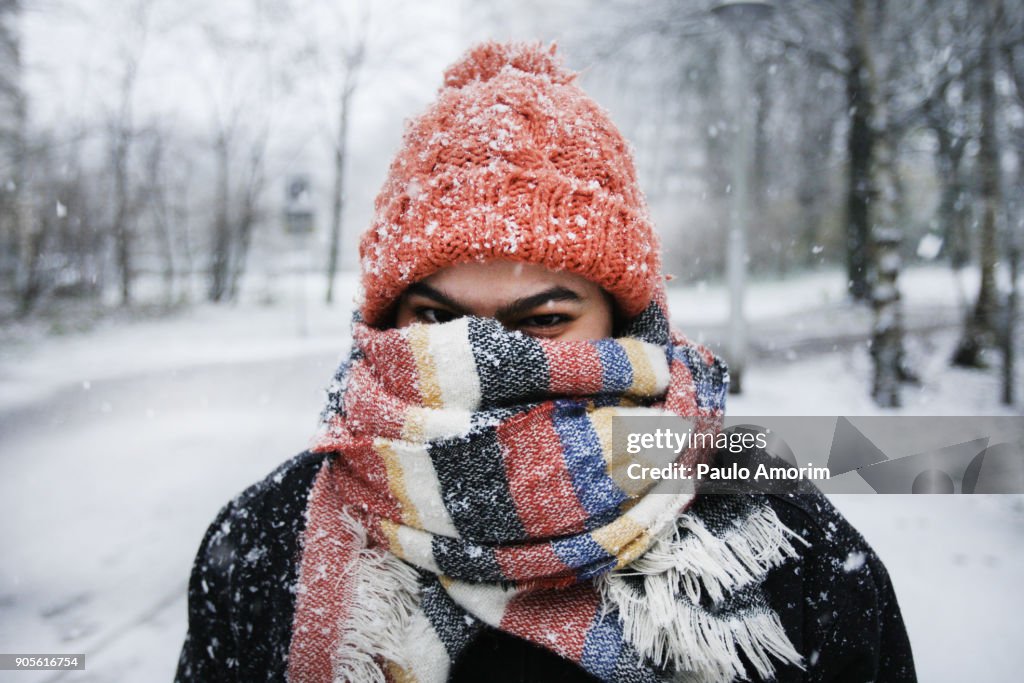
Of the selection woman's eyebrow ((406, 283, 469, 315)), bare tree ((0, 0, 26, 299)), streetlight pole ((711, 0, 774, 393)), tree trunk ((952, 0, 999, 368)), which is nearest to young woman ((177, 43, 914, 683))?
woman's eyebrow ((406, 283, 469, 315))

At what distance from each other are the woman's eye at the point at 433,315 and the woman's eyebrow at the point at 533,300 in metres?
0.13

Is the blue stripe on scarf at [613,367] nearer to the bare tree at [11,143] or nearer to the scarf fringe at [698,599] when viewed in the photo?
the scarf fringe at [698,599]

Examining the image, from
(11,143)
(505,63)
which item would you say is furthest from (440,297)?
(11,143)


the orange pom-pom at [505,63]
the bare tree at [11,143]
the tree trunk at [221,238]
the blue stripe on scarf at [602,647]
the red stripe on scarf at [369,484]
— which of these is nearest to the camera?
the blue stripe on scarf at [602,647]

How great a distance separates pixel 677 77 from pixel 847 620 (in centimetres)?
912

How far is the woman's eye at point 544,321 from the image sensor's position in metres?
1.26

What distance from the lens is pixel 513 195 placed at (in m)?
1.20

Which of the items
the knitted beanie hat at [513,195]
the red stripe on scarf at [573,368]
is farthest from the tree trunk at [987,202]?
the red stripe on scarf at [573,368]

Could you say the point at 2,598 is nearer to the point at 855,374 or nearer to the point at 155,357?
the point at 155,357

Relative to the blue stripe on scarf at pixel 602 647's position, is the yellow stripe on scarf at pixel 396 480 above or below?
above

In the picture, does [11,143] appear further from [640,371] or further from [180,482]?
[640,371]

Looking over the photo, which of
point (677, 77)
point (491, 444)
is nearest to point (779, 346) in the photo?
point (677, 77)

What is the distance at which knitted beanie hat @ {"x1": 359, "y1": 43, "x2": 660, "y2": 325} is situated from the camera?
1186 mm

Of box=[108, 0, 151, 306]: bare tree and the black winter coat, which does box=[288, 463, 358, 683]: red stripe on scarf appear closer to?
the black winter coat
